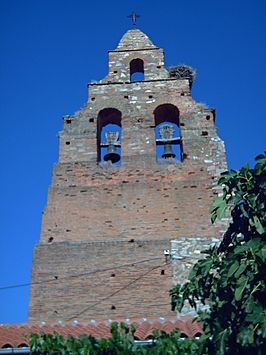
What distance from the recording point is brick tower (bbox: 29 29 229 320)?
9.93 meters

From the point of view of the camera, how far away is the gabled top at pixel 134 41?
Result: 1488 cm

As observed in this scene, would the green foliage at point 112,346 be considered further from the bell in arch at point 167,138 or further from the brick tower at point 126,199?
the bell in arch at point 167,138

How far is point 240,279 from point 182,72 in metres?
9.41

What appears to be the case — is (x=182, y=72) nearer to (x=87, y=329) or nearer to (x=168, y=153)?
(x=168, y=153)

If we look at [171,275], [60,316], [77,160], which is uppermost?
[77,160]

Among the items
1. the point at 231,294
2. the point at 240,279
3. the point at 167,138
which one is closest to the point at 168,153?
the point at 167,138

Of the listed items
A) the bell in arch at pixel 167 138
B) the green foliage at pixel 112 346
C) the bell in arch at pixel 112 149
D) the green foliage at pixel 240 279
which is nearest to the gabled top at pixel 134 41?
the bell in arch at pixel 167 138

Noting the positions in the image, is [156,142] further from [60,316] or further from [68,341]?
[68,341]

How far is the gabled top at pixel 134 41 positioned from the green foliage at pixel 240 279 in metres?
9.58

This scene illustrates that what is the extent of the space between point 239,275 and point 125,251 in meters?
5.13

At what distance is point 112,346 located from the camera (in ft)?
20.6

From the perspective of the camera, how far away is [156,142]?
12.6 m

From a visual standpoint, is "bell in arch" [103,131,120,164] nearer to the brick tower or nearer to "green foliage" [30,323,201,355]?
the brick tower

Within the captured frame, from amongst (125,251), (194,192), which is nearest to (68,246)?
(125,251)
